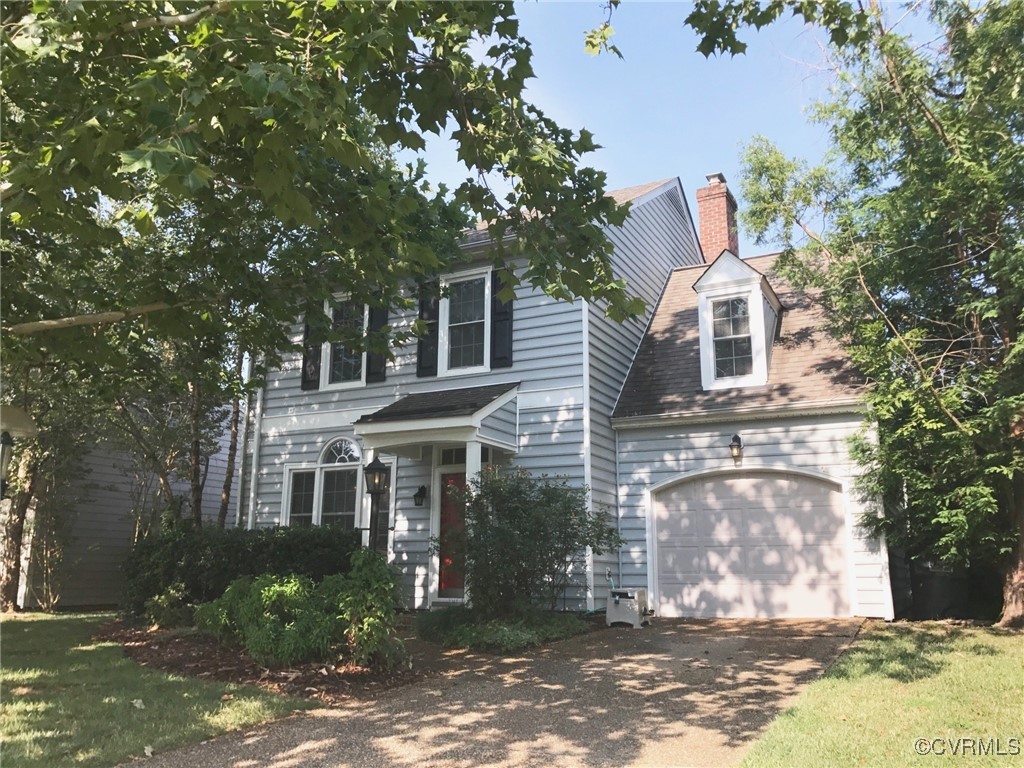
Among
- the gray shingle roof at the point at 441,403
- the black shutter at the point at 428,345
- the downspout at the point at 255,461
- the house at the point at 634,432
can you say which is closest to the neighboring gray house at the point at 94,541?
the downspout at the point at 255,461

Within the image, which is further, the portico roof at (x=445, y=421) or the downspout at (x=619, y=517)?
the downspout at (x=619, y=517)

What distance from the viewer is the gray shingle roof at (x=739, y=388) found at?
11570 millimetres

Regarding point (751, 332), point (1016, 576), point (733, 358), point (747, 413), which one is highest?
point (751, 332)

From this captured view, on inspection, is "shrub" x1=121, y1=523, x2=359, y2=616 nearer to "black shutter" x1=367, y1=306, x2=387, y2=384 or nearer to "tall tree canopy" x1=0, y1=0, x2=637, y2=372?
"black shutter" x1=367, y1=306, x2=387, y2=384

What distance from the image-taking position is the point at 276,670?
7.45m

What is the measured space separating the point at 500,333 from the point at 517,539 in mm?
4617

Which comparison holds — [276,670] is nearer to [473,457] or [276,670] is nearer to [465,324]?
[473,457]

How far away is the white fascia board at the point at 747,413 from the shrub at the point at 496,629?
359 cm

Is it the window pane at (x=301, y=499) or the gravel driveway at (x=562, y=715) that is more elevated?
the window pane at (x=301, y=499)

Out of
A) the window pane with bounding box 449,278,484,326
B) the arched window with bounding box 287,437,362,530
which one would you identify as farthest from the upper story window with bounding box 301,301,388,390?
the window pane with bounding box 449,278,484,326

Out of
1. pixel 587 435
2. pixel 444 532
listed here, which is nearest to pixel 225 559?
pixel 444 532

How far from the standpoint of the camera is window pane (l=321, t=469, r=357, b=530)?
1398 cm

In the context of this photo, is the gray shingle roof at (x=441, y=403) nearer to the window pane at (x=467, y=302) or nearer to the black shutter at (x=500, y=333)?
the black shutter at (x=500, y=333)

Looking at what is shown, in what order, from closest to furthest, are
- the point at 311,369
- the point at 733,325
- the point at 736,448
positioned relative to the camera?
the point at 736,448 < the point at 733,325 < the point at 311,369
